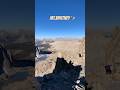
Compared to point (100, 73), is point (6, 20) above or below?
above

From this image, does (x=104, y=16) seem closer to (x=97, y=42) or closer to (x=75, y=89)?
(x=97, y=42)

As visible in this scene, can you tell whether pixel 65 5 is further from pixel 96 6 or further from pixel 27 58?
pixel 27 58

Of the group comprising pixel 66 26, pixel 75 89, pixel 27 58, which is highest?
pixel 66 26

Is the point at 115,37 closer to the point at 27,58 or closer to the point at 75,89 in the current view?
the point at 75,89

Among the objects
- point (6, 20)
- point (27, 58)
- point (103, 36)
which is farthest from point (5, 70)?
point (103, 36)

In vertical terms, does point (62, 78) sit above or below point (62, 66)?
below

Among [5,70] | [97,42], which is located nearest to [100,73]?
[97,42]

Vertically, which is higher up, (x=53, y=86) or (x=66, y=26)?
(x=66, y=26)
